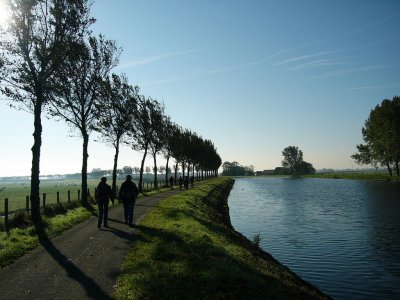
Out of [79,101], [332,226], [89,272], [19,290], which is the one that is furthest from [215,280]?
[79,101]

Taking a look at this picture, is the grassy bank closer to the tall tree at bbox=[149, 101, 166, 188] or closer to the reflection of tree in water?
the reflection of tree in water

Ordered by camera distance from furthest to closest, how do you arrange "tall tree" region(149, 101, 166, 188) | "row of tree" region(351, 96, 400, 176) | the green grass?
1. "row of tree" region(351, 96, 400, 176)
2. "tall tree" region(149, 101, 166, 188)
3. the green grass

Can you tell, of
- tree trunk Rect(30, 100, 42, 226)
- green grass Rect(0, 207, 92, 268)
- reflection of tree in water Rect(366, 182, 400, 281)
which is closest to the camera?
green grass Rect(0, 207, 92, 268)

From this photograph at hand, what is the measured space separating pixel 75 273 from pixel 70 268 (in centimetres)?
74

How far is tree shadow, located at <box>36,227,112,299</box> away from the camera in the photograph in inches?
405

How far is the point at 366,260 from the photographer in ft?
66.7

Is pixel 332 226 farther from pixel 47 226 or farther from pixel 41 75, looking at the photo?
pixel 41 75

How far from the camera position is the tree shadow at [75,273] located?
10.3m

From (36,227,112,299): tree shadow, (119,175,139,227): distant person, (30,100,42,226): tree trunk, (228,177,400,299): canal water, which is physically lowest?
(228,177,400,299): canal water

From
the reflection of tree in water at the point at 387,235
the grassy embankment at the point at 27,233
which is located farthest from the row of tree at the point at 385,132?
the grassy embankment at the point at 27,233

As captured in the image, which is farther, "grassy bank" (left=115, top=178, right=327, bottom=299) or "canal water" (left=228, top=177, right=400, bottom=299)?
"canal water" (left=228, top=177, right=400, bottom=299)

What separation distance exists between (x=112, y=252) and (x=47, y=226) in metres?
8.16

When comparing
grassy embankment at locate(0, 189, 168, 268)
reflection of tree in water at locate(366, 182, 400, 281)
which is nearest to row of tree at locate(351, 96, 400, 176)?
reflection of tree in water at locate(366, 182, 400, 281)

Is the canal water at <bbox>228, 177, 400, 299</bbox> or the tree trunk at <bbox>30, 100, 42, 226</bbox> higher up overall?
the tree trunk at <bbox>30, 100, 42, 226</bbox>
